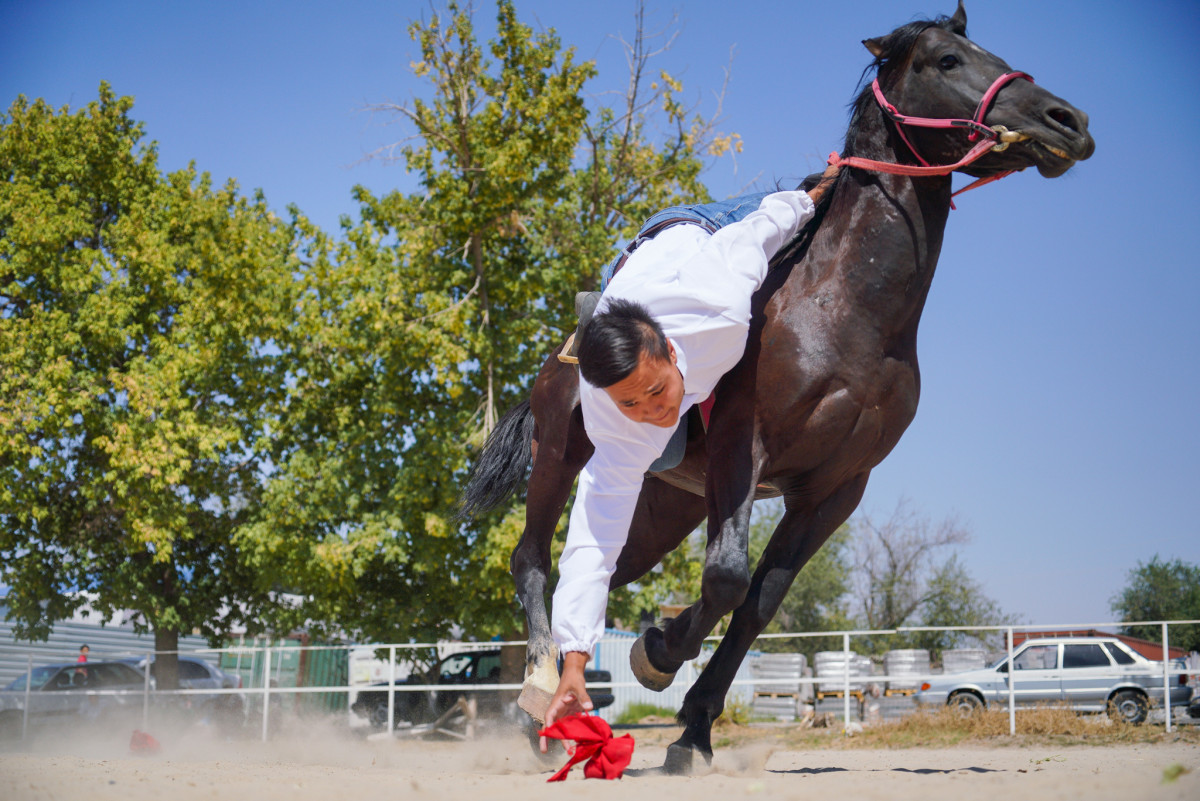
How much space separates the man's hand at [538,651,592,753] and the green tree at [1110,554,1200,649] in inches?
1520

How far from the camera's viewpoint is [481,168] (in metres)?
15.0

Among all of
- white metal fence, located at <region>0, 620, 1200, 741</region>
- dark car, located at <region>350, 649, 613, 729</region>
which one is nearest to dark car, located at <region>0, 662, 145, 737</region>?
white metal fence, located at <region>0, 620, 1200, 741</region>

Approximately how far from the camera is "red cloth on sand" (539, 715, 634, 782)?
265 cm

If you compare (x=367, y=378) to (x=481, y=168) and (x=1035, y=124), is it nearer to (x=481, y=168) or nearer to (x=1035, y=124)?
(x=481, y=168)

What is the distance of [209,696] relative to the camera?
15.5 m

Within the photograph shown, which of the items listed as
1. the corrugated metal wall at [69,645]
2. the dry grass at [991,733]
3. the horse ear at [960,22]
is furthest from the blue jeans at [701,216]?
the corrugated metal wall at [69,645]

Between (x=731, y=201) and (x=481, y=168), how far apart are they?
11.9 meters

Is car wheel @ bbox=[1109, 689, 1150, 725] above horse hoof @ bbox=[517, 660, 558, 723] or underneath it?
underneath

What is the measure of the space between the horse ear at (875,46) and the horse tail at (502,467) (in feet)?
7.50

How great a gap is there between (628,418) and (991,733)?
27.3 feet

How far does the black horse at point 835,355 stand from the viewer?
3146 mm

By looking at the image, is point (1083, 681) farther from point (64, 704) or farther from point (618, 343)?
point (64, 704)

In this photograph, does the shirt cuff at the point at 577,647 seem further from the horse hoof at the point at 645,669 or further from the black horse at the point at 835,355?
the horse hoof at the point at 645,669

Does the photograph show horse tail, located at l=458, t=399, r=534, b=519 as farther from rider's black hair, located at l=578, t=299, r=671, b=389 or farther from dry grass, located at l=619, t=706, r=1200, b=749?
dry grass, located at l=619, t=706, r=1200, b=749
